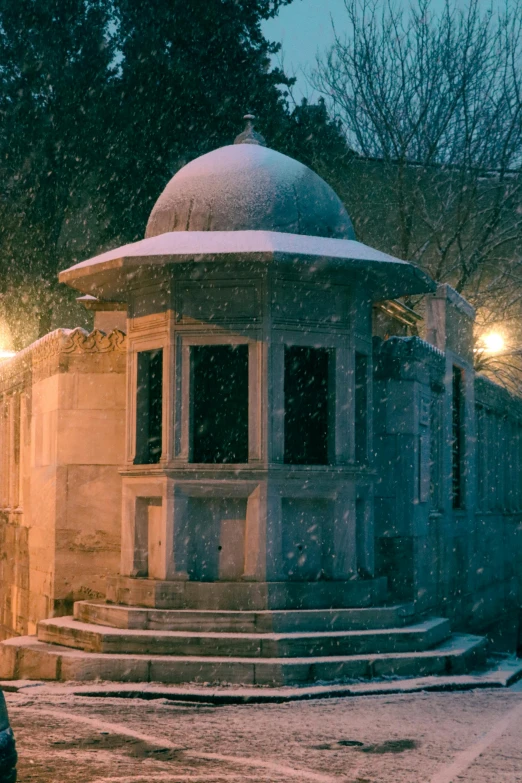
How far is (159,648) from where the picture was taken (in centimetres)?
1150

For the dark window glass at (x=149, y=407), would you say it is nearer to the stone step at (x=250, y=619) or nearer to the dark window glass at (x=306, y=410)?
the dark window glass at (x=306, y=410)

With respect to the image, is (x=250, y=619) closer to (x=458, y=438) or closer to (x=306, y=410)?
(x=306, y=410)

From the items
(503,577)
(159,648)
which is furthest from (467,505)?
(159,648)

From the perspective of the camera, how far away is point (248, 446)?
12.6 meters

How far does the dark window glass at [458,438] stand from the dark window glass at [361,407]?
453 cm

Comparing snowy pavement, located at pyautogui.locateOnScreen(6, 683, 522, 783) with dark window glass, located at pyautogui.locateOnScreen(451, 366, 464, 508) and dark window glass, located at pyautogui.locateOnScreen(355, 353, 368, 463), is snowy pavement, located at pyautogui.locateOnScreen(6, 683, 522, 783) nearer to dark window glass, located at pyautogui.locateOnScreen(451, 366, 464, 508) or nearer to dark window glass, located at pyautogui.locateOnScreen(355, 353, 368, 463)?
dark window glass, located at pyautogui.locateOnScreen(355, 353, 368, 463)

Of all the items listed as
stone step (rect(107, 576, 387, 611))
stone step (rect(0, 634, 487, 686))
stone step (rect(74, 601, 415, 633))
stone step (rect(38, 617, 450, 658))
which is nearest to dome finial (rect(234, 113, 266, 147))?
stone step (rect(107, 576, 387, 611))

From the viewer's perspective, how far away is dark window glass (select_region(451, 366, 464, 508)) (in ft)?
58.9

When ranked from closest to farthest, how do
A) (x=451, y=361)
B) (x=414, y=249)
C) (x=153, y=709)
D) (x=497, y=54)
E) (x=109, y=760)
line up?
1. (x=109, y=760)
2. (x=153, y=709)
3. (x=451, y=361)
4. (x=497, y=54)
5. (x=414, y=249)

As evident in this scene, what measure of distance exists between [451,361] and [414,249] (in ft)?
39.0

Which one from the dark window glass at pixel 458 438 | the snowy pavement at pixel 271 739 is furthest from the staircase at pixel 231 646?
the dark window glass at pixel 458 438

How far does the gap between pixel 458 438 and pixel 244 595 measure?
680 centimetres

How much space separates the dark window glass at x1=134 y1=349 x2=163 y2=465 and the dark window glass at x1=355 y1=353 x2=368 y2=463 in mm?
2127

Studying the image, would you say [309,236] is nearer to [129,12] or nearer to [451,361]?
[451,361]
